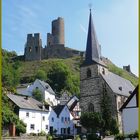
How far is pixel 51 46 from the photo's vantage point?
14575cm

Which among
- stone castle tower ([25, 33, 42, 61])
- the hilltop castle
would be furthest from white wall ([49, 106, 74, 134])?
the hilltop castle

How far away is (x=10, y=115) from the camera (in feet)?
117

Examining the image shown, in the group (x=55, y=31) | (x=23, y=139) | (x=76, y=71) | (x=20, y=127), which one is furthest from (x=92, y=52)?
(x=55, y=31)

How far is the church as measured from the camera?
6376 cm

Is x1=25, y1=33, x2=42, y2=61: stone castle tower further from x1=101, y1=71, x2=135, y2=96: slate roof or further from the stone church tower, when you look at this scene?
the stone church tower

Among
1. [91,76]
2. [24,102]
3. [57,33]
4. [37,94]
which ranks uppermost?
[57,33]

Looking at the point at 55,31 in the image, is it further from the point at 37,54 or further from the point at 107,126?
the point at 107,126

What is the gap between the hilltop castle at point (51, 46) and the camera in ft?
450

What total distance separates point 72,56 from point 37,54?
15317 millimetres

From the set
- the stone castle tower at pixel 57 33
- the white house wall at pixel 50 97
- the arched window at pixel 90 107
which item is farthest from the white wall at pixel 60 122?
the stone castle tower at pixel 57 33

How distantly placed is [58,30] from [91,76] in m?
76.8

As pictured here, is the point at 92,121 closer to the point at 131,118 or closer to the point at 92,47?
the point at 92,47

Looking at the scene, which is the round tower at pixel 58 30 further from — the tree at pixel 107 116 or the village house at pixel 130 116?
the village house at pixel 130 116

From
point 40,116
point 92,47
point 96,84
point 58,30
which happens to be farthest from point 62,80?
point 40,116
